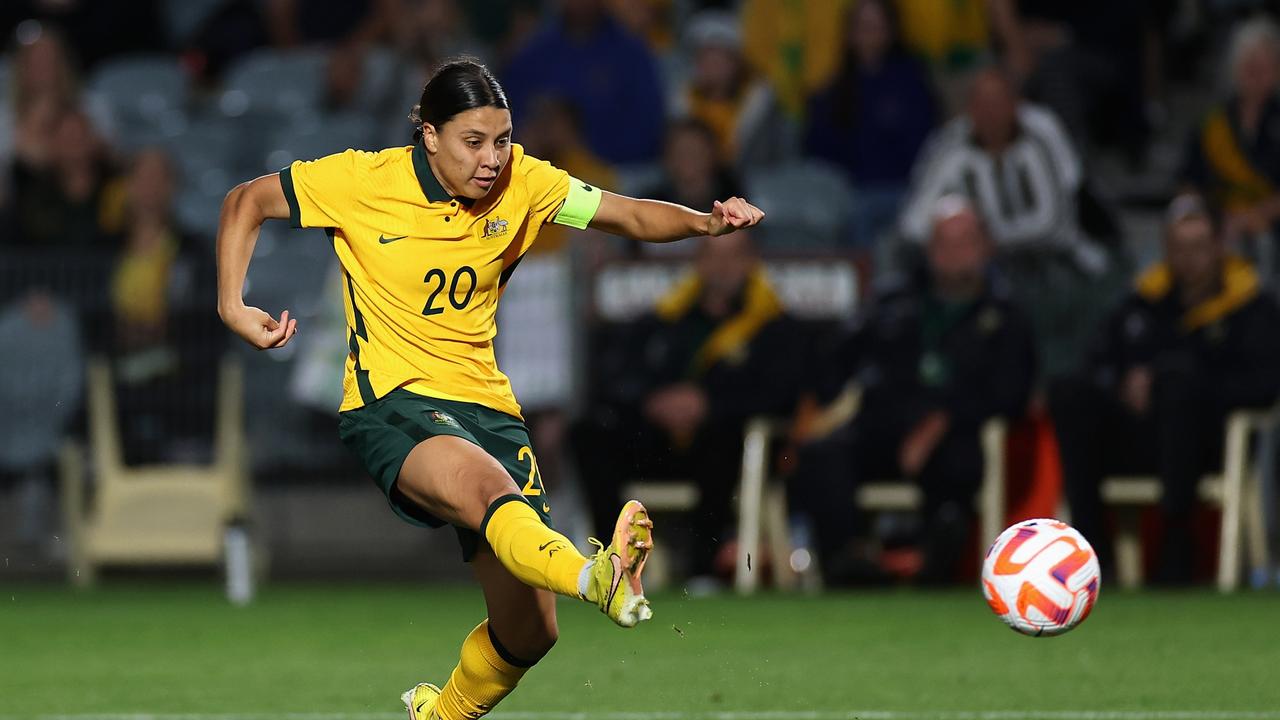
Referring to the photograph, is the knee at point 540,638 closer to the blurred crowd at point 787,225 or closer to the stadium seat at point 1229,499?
the blurred crowd at point 787,225

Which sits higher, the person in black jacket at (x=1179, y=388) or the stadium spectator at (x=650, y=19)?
the stadium spectator at (x=650, y=19)

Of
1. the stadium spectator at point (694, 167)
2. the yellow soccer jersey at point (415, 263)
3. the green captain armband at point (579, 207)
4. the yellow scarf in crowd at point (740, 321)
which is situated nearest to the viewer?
the yellow soccer jersey at point (415, 263)

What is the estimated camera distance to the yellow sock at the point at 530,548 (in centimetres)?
518

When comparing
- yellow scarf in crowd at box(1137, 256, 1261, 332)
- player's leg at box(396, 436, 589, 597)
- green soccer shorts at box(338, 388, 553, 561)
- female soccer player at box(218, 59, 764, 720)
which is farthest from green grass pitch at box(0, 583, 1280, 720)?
player's leg at box(396, 436, 589, 597)

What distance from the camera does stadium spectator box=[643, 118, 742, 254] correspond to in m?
12.8

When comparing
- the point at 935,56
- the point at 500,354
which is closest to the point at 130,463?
the point at 500,354

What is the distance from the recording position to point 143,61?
54.6ft

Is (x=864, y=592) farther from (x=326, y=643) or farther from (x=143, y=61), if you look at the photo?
(x=143, y=61)

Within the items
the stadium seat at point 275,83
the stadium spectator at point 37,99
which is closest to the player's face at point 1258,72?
the stadium seat at point 275,83

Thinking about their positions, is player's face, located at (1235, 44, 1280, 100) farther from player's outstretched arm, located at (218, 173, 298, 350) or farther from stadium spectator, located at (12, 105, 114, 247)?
player's outstretched arm, located at (218, 173, 298, 350)

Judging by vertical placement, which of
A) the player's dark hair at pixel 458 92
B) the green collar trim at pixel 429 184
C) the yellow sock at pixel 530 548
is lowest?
the yellow sock at pixel 530 548

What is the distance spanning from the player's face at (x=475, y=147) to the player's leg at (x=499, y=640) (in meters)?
0.99

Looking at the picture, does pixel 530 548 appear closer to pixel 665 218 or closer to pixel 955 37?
pixel 665 218

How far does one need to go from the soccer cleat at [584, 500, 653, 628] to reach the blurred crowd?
7.00 m
